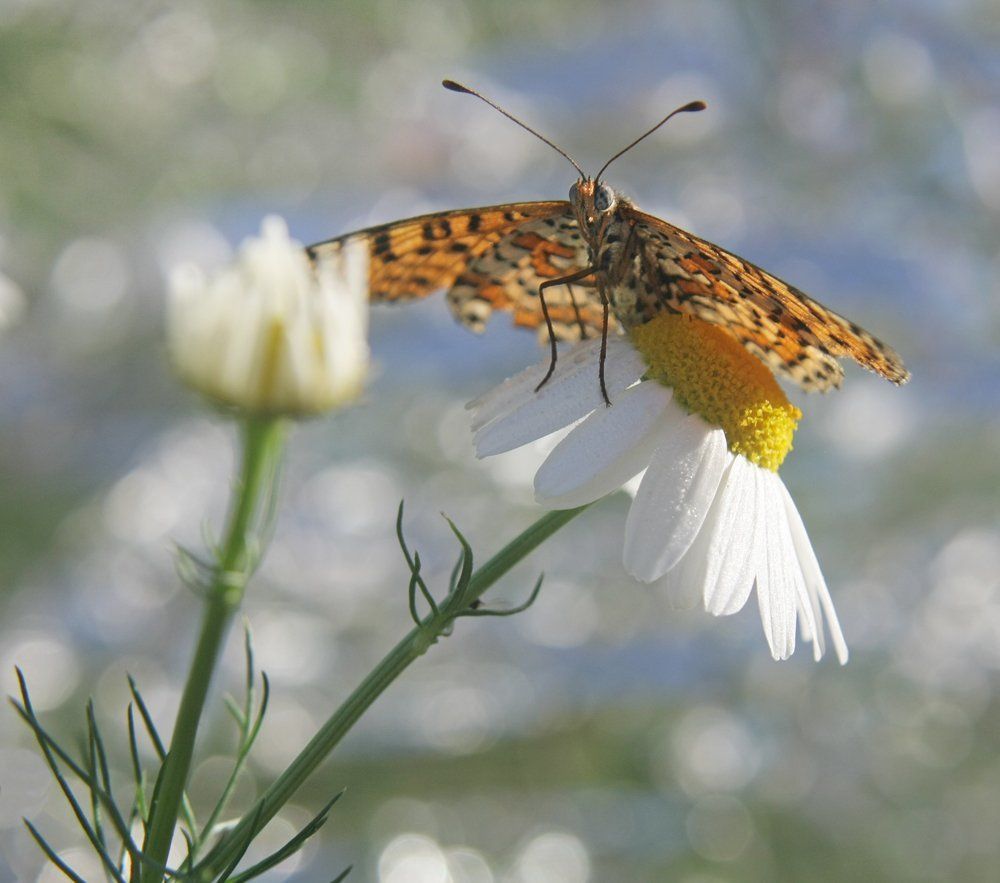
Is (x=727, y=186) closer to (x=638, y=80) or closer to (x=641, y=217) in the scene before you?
(x=638, y=80)

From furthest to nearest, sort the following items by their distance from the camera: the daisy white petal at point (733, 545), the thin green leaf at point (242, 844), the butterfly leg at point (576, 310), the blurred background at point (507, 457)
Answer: the blurred background at point (507, 457)
the butterfly leg at point (576, 310)
the daisy white petal at point (733, 545)
the thin green leaf at point (242, 844)

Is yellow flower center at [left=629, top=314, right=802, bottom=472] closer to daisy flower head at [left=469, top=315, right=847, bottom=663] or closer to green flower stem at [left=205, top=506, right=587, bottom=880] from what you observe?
daisy flower head at [left=469, top=315, right=847, bottom=663]

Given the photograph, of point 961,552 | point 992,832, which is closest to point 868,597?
point 961,552

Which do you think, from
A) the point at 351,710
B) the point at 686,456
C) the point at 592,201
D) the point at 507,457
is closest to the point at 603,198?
the point at 592,201

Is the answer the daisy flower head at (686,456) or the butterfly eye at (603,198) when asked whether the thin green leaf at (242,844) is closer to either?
the daisy flower head at (686,456)

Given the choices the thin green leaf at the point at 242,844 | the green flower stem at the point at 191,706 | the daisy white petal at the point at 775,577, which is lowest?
the thin green leaf at the point at 242,844

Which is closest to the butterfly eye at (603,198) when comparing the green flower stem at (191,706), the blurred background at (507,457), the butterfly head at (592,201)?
the butterfly head at (592,201)
